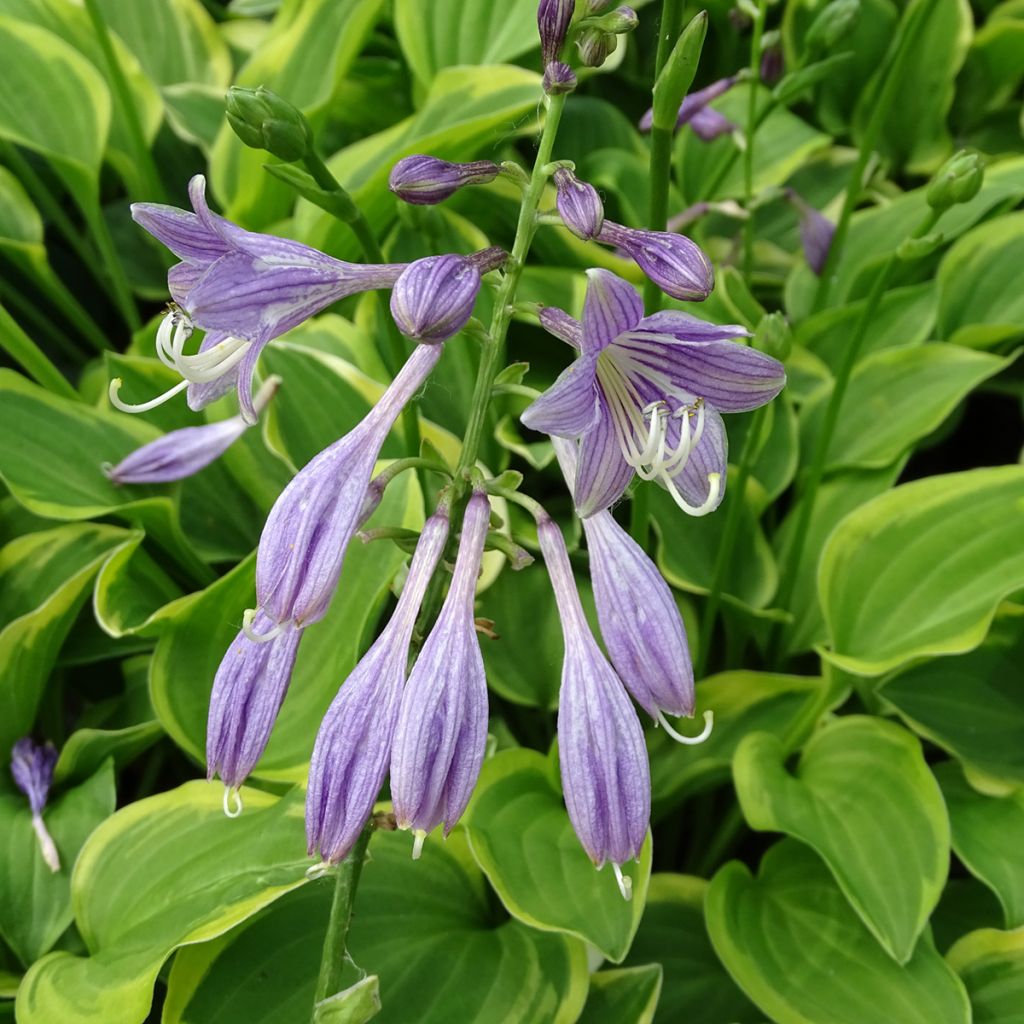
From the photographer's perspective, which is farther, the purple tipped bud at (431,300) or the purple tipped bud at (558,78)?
the purple tipped bud at (558,78)

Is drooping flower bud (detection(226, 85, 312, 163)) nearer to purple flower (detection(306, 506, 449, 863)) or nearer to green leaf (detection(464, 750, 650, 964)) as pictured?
purple flower (detection(306, 506, 449, 863))

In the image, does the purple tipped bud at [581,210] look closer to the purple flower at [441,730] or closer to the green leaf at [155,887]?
the purple flower at [441,730]

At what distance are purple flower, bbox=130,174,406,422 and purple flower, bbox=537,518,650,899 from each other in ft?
1.28

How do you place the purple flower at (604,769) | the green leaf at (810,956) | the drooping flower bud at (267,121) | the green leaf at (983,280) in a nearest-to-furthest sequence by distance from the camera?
1. the purple flower at (604,769)
2. the drooping flower bud at (267,121)
3. the green leaf at (810,956)
4. the green leaf at (983,280)

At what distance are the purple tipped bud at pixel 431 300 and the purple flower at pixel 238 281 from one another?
0.11 metres

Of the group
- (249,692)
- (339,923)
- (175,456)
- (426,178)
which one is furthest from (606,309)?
(175,456)

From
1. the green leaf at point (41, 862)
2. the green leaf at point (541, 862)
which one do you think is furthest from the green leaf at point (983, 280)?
the green leaf at point (41, 862)

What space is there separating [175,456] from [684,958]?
3.28 feet

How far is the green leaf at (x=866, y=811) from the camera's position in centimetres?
122

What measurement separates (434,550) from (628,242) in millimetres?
309

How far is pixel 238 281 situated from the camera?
2.78 feet

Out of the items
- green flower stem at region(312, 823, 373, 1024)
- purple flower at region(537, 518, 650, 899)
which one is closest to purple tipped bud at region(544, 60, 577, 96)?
purple flower at region(537, 518, 650, 899)

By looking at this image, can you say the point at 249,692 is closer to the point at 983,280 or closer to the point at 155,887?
the point at 155,887

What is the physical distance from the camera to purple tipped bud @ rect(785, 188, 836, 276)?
1882 millimetres
